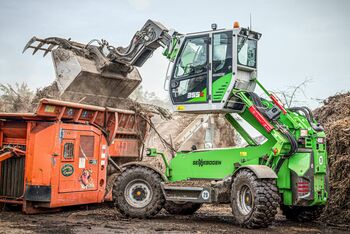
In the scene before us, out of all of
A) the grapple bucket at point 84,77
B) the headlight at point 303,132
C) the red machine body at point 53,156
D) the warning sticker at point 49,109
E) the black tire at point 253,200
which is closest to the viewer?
the black tire at point 253,200

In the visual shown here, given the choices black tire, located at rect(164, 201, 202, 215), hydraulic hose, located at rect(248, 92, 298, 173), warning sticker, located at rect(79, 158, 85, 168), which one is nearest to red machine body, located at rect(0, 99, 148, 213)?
warning sticker, located at rect(79, 158, 85, 168)

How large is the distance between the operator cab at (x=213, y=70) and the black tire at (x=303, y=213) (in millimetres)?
2141

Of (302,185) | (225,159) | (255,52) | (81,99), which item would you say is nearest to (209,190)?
(225,159)

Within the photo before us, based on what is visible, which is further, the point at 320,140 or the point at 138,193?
the point at 138,193

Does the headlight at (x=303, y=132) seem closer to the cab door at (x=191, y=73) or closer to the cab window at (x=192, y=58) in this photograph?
the cab door at (x=191, y=73)

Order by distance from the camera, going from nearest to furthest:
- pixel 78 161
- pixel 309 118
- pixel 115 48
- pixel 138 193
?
pixel 309 118 → pixel 138 193 → pixel 78 161 → pixel 115 48

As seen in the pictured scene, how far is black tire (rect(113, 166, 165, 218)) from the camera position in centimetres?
1038

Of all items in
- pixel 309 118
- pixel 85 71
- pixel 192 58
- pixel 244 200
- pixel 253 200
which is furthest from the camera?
pixel 85 71

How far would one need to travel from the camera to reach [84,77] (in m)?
12.3

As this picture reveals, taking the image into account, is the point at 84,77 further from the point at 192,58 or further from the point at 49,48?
the point at 192,58

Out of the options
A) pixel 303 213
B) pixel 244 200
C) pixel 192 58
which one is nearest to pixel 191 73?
pixel 192 58

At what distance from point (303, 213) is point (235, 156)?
5.40 feet

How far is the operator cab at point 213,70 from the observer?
1020 cm

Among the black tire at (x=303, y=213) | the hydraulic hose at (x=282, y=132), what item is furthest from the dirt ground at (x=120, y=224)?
the hydraulic hose at (x=282, y=132)
